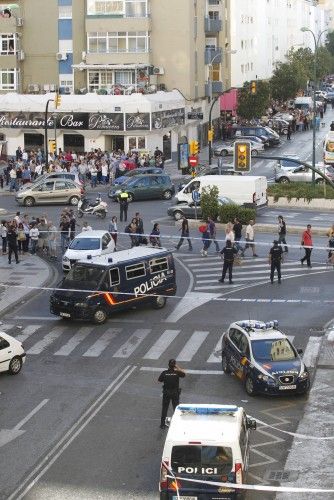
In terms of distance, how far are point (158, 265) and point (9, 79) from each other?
2037 inches

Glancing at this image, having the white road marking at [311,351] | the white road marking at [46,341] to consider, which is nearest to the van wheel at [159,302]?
the white road marking at [46,341]

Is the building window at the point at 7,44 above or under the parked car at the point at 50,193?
above

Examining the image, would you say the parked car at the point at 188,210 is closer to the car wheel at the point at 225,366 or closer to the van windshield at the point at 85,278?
the van windshield at the point at 85,278

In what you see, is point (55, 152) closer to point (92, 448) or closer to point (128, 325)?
point (128, 325)

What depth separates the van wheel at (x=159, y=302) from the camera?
3612 centimetres

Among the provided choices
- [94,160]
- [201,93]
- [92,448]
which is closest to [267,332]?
[92,448]

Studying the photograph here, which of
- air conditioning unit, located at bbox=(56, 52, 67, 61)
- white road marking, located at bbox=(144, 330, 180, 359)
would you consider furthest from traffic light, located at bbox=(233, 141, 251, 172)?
air conditioning unit, located at bbox=(56, 52, 67, 61)

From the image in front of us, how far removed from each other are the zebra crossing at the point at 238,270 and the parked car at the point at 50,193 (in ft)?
49.8

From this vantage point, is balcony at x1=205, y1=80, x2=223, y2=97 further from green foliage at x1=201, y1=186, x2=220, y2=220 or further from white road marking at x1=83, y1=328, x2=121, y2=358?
white road marking at x1=83, y1=328, x2=121, y2=358

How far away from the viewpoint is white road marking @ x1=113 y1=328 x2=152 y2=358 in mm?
30781

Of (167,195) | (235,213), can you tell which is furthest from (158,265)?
(167,195)

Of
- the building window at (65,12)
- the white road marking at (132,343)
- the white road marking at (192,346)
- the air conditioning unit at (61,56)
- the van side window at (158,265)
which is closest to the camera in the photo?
the white road marking at (192,346)

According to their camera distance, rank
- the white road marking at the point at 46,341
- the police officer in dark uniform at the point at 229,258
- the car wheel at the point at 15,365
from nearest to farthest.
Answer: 1. the car wheel at the point at 15,365
2. the white road marking at the point at 46,341
3. the police officer in dark uniform at the point at 229,258

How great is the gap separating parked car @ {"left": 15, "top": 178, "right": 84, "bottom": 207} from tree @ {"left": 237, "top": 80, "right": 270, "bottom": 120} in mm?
43384
